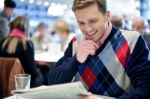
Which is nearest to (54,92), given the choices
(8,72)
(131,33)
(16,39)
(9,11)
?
(131,33)

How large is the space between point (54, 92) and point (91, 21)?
39 centimetres

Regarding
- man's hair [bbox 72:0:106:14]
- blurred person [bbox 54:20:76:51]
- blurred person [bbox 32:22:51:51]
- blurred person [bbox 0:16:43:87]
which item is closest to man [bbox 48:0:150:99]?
man's hair [bbox 72:0:106:14]

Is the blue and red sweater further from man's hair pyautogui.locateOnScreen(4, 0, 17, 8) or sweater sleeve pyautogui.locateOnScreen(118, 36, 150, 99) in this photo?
man's hair pyautogui.locateOnScreen(4, 0, 17, 8)

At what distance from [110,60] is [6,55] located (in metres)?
2.40

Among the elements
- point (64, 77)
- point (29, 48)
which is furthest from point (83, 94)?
point (29, 48)

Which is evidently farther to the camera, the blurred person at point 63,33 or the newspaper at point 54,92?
the blurred person at point 63,33

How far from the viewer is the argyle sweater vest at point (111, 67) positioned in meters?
1.49

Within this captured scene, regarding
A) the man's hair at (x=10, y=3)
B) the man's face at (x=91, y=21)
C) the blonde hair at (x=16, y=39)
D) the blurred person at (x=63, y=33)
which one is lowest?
the blurred person at (x=63, y=33)

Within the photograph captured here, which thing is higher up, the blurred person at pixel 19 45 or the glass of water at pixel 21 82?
the glass of water at pixel 21 82

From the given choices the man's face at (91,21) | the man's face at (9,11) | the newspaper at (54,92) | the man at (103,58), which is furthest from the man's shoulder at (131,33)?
the man's face at (9,11)

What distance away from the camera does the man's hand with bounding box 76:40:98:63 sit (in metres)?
1.47

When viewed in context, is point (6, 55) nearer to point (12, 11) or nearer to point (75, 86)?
point (12, 11)

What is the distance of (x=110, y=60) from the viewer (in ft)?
4.96

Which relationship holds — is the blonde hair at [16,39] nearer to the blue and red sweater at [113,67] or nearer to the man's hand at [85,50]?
the blue and red sweater at [113,67]
